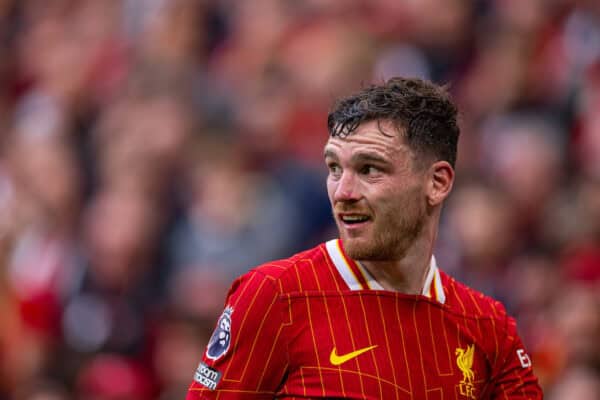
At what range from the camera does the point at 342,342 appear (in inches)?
117

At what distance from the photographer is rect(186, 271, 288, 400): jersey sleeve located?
289 centimetres

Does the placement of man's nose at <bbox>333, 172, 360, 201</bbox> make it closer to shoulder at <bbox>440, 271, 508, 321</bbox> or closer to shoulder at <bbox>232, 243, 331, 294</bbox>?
shoulder at <bbox>232, 243, 331, 294</bbox>

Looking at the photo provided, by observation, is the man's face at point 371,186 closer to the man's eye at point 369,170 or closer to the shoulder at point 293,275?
the man's eye at point 369,170

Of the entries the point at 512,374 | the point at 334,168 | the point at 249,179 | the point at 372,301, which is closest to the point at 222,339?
the point at 372,301

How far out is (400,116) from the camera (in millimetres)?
3029

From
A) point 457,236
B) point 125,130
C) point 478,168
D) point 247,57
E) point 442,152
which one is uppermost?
point 247,57

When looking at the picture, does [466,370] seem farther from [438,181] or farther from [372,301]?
[438,181]

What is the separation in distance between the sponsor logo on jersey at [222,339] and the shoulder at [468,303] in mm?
679

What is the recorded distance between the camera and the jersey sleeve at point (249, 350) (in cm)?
289

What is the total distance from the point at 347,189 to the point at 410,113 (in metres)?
0.28

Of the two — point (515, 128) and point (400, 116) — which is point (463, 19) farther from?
point (400, 116)

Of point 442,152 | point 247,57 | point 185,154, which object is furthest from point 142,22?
point 442,152

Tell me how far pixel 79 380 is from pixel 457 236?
2.14 metres

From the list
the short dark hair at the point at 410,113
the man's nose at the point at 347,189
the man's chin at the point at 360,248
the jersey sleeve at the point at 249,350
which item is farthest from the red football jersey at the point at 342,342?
the short dark hair at the point at 410,113
